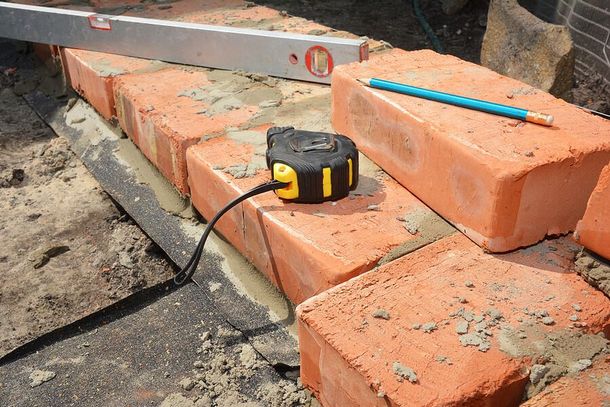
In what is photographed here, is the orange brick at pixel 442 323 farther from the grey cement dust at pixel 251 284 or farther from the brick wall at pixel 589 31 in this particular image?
the brick wall at pixel 589 31

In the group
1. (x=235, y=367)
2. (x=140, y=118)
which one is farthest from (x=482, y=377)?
(x=140, y=118)

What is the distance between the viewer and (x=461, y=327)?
150 centimetres

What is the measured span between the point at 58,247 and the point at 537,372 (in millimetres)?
1869

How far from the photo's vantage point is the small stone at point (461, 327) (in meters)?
1.49

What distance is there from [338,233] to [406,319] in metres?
0.38

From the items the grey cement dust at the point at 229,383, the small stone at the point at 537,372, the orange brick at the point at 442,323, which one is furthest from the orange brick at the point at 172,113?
the small stone at the point at 537,372

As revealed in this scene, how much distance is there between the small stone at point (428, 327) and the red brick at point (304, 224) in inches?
10.4

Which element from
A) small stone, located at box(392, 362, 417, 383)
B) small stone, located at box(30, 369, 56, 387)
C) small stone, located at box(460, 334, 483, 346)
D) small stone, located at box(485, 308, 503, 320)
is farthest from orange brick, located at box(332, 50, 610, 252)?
small stone, located at box(30, 369, 56, 387)

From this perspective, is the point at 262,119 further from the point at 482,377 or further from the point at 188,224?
the point at 482,377

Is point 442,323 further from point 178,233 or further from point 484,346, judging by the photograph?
point 178,233

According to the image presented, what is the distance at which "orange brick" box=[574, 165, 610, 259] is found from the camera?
1.55 meters

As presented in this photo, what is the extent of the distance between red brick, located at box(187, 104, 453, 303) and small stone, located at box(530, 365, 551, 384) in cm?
50

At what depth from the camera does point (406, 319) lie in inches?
60.6

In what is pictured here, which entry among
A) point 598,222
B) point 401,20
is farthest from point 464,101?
point 401,20
